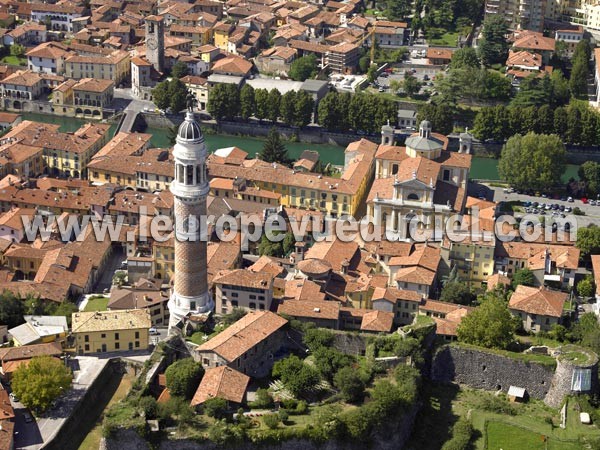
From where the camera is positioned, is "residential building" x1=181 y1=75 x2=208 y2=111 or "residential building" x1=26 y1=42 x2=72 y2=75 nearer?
"residential building" x1=181 y1=75 x2=208 y2=111

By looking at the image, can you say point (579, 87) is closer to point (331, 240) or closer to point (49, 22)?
point (331, 240)

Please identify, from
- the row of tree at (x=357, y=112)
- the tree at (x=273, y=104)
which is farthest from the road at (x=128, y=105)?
the row of tree at (x=357, y=112)

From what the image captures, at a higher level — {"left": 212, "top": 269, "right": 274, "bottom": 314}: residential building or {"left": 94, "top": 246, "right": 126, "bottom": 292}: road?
{"left": 212, "top": 269, "right": 274, "bottom": 314}: residential building

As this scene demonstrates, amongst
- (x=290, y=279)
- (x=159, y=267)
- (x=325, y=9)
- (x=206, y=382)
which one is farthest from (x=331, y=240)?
(x=325, y=9)

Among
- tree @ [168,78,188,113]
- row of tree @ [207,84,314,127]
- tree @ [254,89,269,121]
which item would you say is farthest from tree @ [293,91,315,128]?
tree @ [168,78,188,113]

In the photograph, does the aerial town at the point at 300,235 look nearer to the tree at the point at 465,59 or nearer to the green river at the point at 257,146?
the green river at the point at 257,146

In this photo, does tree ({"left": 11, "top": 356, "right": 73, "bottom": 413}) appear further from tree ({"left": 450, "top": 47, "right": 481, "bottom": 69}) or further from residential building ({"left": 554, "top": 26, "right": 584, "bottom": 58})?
residential building ({"left": 554, "top": 26, "right": 584, "bottom": 58})

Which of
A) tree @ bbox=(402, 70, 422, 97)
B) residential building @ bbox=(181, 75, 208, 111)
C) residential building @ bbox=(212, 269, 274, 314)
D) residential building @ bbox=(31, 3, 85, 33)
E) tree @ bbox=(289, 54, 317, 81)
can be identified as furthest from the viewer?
residential building @ bbox=(31, 3, 85, 33)
